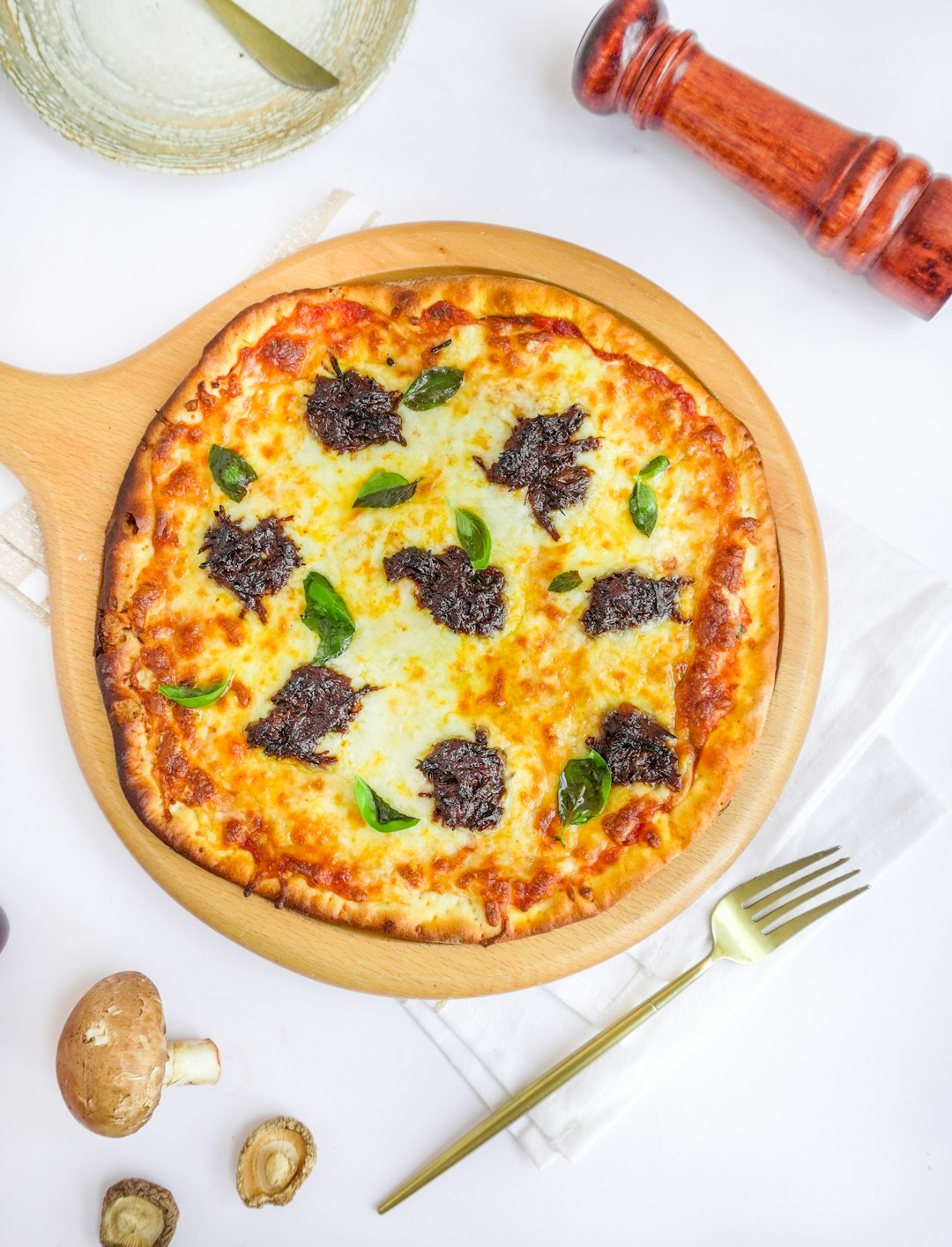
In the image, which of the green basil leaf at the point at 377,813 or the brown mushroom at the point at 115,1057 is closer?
the green basil leaf at the point at 377,813

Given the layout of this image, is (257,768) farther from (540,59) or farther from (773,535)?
(540,59)

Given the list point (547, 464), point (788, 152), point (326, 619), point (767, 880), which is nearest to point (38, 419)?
point (326, 619)

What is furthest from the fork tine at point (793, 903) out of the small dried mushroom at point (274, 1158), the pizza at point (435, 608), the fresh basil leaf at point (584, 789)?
the small dried mushroom at point (274, 1158)

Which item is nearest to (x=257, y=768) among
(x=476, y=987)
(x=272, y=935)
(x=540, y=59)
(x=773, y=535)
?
(x=272, y=935)

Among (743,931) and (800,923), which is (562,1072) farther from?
(800,923)

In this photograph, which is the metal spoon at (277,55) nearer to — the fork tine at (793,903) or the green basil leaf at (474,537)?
the green basil leaf at (474,537)
